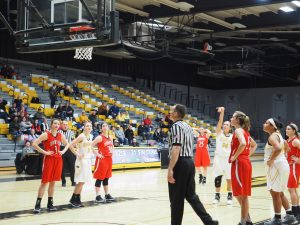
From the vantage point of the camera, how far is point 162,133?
2552 centimetres

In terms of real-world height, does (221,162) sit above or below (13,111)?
below

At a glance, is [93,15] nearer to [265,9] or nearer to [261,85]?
[265,9]

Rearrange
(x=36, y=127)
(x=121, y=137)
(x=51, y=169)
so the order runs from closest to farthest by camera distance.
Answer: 1. (x=51, y=169)
2. (x=36, y=127)
3. (x=121, y=137)

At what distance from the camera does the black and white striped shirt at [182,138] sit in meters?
6.18

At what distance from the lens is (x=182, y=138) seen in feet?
20.4

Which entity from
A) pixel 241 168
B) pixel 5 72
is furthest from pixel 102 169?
pixel 5 72

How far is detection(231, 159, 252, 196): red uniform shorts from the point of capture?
6.92 metres

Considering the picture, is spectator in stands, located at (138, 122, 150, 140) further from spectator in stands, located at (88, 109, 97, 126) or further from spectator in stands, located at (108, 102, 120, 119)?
spectator in stands, located at (88, 109, 97, 126)

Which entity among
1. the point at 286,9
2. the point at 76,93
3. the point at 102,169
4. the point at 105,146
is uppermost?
the point at 286,9

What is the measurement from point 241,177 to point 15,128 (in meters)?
→ 13.2

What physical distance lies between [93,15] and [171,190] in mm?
4102

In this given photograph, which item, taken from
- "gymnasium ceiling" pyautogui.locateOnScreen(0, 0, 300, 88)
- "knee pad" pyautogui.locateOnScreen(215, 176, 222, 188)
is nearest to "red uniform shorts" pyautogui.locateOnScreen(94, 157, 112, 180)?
"knee pad" pyautogui.locateOnScreen(215, 176, 222, 188)

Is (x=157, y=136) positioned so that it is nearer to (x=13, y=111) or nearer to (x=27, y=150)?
(x=13, y=111)

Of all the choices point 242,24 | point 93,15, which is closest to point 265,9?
point 242,24
